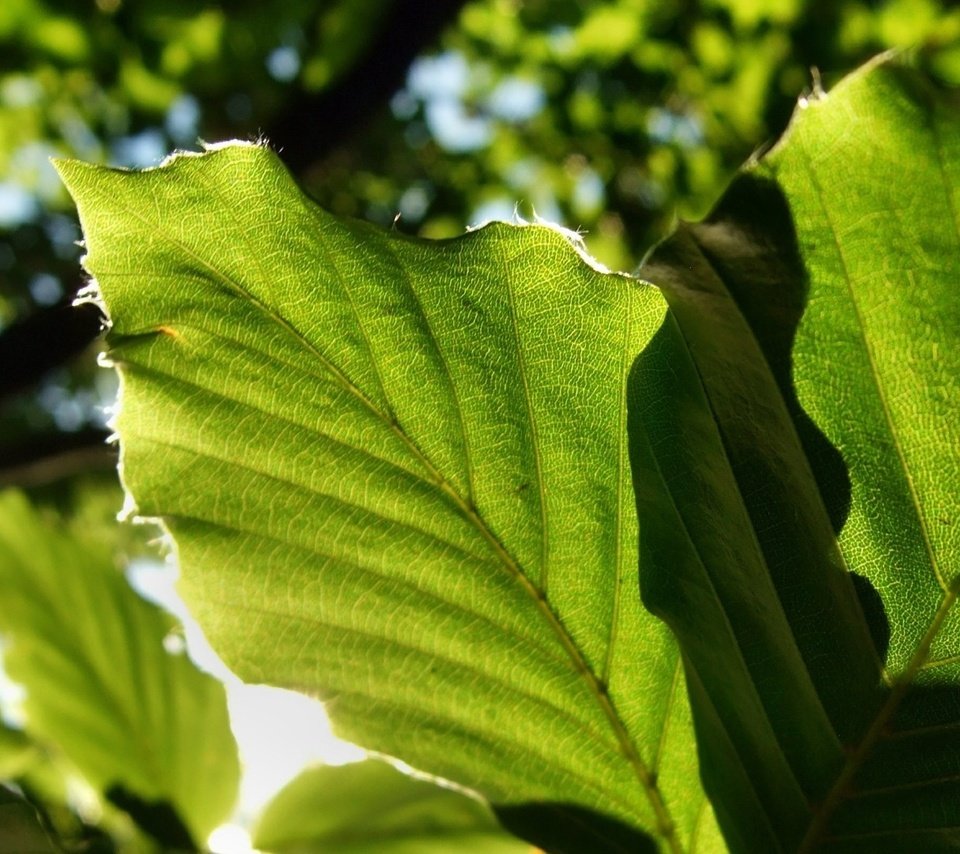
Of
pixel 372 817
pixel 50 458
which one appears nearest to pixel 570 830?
pixel 372 817

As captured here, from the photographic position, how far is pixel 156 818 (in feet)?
2.31

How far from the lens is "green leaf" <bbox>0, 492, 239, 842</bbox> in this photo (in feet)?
2.43

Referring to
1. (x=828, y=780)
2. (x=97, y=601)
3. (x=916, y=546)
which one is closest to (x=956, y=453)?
(x=916, y=546)

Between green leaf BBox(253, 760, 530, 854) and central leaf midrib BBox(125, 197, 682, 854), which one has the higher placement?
central leaf midrib BBox(125, 197, 682, 854)

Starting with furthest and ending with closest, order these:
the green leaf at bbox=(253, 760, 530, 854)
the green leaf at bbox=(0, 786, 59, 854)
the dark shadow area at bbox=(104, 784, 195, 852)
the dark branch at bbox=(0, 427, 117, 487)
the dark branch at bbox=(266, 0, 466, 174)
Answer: the dark branch at bbox=(0, 427, 117, 487) < the dark branch at bbox=(266, 0, 466, 174) < the dark shadow area at bbox=(104, 784, 195, 852) < the green leaf at bbox=(253, 760, 530, 854) < the green leaf at bbox=(0, 786, 59, 854)

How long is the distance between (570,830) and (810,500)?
7.2 inches

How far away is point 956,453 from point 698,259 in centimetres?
14

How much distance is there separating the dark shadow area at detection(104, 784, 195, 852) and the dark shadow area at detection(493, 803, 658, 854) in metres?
0.40

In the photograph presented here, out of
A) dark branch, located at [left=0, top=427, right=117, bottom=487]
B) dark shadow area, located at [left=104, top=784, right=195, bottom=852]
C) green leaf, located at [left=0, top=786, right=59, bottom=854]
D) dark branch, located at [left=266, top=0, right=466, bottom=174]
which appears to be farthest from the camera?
dark branch, located at [left=0, top=427, right=117, bottom=487]

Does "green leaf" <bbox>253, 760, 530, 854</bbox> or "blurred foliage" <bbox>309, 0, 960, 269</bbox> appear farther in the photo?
"blurred foliage" <bbox>309, 0, 960, 269</bbox>

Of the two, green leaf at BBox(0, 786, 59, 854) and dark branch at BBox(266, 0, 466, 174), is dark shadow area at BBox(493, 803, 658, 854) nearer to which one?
green leaf at BBox(0, 786, 59, 854)

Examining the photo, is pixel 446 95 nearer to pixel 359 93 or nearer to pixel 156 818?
pixel 359 93

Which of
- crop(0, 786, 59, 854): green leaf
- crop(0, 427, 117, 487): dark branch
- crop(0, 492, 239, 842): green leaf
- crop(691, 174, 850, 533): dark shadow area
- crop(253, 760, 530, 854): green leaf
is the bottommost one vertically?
crop(0, 427, 117, 487): dark branch

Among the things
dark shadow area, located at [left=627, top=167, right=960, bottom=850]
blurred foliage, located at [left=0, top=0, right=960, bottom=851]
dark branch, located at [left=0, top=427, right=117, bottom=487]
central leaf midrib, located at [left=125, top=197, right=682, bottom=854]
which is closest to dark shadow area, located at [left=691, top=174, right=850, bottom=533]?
dark shadow area, located at [left=627, top=167, right=960, bottom=850]
